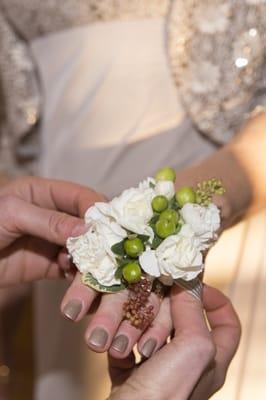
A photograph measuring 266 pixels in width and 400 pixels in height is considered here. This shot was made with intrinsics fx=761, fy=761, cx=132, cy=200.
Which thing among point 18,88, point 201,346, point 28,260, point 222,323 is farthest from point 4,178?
point 201,346

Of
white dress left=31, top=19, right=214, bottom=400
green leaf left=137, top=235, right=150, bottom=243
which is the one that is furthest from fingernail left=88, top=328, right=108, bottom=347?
white dress left=31, top=19, right=214, bottom=400

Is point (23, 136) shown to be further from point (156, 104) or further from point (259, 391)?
point (259, 391)

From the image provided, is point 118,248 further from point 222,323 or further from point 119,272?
point 222,323

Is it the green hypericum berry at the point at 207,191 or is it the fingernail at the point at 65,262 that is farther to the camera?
the fingernail at the point at 65,262

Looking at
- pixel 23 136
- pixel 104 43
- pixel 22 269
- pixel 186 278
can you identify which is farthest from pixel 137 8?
pixel 186 278

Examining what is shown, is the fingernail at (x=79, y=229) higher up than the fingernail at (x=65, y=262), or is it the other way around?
the fingernail at (x=79, y=229)

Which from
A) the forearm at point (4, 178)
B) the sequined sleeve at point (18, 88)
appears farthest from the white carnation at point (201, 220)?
the forearm at point (4, 178)

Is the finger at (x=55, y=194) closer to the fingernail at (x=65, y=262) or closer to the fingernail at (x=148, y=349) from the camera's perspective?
the fingernail at (x=65, y=262)
